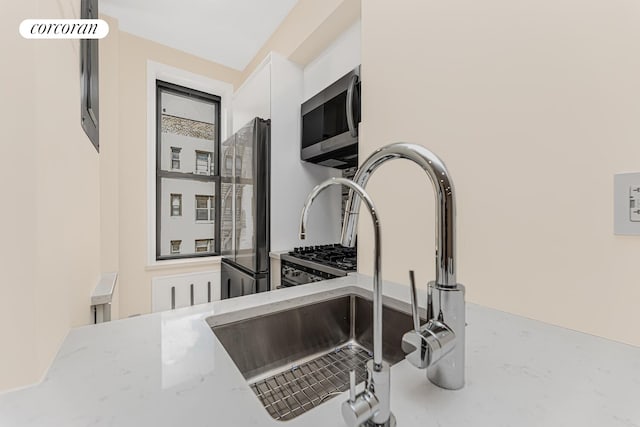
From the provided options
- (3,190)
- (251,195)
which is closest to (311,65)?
(251,195)

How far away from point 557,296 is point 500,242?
19cm

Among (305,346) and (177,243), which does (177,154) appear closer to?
(177,243)

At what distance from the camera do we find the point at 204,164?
2.80m

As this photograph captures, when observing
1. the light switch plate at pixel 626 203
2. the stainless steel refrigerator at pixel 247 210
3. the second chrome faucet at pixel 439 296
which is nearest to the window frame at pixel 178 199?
the stainless steel refrigerator at pixel 247 210

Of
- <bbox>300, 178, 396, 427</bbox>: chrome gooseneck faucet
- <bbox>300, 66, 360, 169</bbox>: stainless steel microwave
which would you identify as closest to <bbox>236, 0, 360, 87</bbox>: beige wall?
<bbox>300, 66, 360, 169</bbox>: stainless steel microwave

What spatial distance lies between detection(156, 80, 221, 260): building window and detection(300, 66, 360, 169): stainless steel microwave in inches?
52.8

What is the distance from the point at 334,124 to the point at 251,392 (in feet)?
4.83

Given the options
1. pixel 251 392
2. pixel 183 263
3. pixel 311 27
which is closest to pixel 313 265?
pixel 251 392

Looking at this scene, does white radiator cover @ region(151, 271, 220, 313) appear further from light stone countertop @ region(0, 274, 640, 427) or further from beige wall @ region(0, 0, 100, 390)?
beige wall @ region(0, 0, 100, 390)

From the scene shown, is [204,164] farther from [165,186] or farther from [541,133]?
[541,133]

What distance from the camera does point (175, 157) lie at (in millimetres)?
2637

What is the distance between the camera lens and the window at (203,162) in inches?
109

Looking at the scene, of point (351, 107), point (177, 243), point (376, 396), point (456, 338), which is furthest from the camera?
point (177, 243)

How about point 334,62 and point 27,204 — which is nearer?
point 27,204
